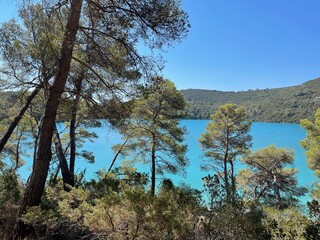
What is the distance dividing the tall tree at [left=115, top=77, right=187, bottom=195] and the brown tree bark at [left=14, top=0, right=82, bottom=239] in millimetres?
5969

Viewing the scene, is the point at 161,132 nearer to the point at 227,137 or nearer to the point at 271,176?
the point at 227,137

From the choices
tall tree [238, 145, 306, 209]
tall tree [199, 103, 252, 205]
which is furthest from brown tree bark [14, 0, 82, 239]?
tall tree [199, 103, 252, 205]

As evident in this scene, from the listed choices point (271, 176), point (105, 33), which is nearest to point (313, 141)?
point (271, 176)

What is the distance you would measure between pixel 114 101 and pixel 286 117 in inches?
3779

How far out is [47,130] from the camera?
12.5ft

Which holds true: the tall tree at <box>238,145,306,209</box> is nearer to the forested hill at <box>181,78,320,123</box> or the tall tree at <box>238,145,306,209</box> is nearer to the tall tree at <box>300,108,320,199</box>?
the tall tree at <box>300,108,320,199</box>

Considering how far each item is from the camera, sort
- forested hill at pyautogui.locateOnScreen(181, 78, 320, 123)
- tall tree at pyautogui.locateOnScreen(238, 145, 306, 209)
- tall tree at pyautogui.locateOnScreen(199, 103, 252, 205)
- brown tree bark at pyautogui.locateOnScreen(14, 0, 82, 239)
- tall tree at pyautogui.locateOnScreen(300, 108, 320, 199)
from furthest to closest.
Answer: forested hill at pyautogui.locateOnScreen(181, 78, 320, 123) < tall tree at pyautogui.locateOnScreen(199, 103, 252, 205) < tall tree at pyautogui.locateOnScreen(238, 145, 306, 209) < tall tree at pyautogui.locateOnScreen(300, 108, 320, 199) < brown tree bark at pyautogui.locateOnScreen(14, 0, 82, 239)

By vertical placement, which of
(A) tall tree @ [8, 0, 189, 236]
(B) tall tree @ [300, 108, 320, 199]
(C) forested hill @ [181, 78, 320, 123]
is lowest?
(B) tall tree @ [300, 108, 320, 199]

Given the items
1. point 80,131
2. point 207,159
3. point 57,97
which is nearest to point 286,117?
point 207,159

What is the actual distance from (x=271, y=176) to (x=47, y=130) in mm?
11478

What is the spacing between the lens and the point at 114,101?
4.95m

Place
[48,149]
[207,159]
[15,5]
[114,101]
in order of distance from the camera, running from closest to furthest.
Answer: [48,149] < [15,5] < [114,101] < [207,159]

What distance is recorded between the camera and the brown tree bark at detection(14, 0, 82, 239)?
363 cm

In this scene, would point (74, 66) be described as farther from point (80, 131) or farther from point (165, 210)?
point (80, 131)
